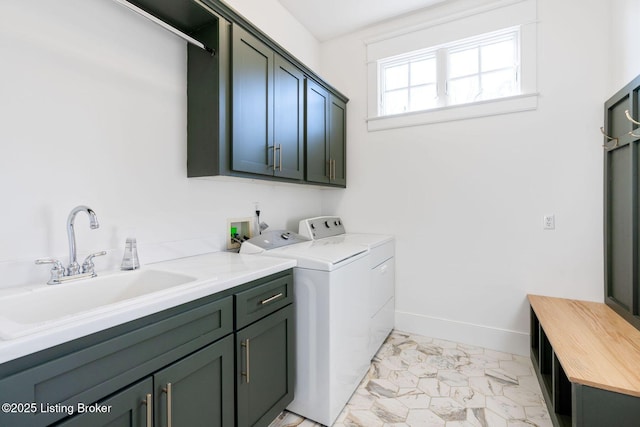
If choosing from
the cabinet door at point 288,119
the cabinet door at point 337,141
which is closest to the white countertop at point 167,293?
the cabinet door at point 288,119

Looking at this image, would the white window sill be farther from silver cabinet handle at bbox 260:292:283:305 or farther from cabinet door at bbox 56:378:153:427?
cabinet door at bbox 56:378:153:427

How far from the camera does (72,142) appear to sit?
1.26 m

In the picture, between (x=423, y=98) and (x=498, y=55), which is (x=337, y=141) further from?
(x=498, y=55)

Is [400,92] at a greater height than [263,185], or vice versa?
[400,92]

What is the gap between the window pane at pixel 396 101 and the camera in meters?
2.77

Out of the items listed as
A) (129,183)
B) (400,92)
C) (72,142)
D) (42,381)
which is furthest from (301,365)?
(400,92)

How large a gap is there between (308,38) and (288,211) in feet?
5.78

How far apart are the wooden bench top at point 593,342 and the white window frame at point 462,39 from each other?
1.46 metres

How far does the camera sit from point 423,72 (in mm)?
2697

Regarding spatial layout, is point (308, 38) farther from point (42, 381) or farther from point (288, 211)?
point (42, 381)

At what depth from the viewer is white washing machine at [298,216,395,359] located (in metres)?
2.18

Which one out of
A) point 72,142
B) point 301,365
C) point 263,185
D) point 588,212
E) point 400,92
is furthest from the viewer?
point 400,92

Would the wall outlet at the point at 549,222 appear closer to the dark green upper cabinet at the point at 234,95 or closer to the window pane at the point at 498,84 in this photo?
the window pane at the point at 498,84

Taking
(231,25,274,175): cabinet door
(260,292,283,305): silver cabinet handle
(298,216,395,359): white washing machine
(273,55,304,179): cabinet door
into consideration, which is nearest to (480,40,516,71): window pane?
(273,55,304,179): cabinet door
